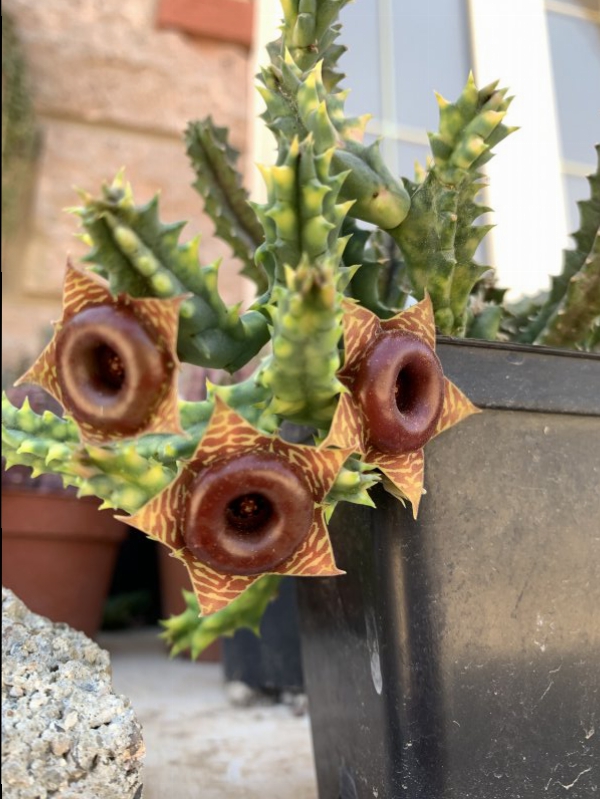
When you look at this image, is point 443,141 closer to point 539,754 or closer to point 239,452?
point 239,452

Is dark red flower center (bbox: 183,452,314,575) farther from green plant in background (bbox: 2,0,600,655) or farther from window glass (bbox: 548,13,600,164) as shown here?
window glass (bbox: 548,13,600,164)

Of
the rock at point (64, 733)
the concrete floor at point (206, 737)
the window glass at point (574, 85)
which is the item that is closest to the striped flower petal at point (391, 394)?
the rock at point (64, 733)

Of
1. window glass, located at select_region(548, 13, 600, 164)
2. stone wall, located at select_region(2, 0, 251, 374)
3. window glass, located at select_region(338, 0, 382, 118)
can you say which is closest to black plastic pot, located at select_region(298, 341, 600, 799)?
stone wall, located at select_region(2, 0, 251, 374)

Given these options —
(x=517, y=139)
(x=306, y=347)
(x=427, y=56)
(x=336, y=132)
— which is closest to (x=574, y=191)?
(x=517, y=139)

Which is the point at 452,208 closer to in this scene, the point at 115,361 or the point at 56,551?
the point at 115,361

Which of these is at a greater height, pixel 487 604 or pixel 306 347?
pixel 306 347

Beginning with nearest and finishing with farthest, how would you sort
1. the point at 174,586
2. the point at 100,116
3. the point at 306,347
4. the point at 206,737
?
1. the point at 306,347
2. the point at 206,737
3. the point at 174,586
4. the point at 100,116

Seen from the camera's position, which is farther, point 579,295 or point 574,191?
point 574,191
